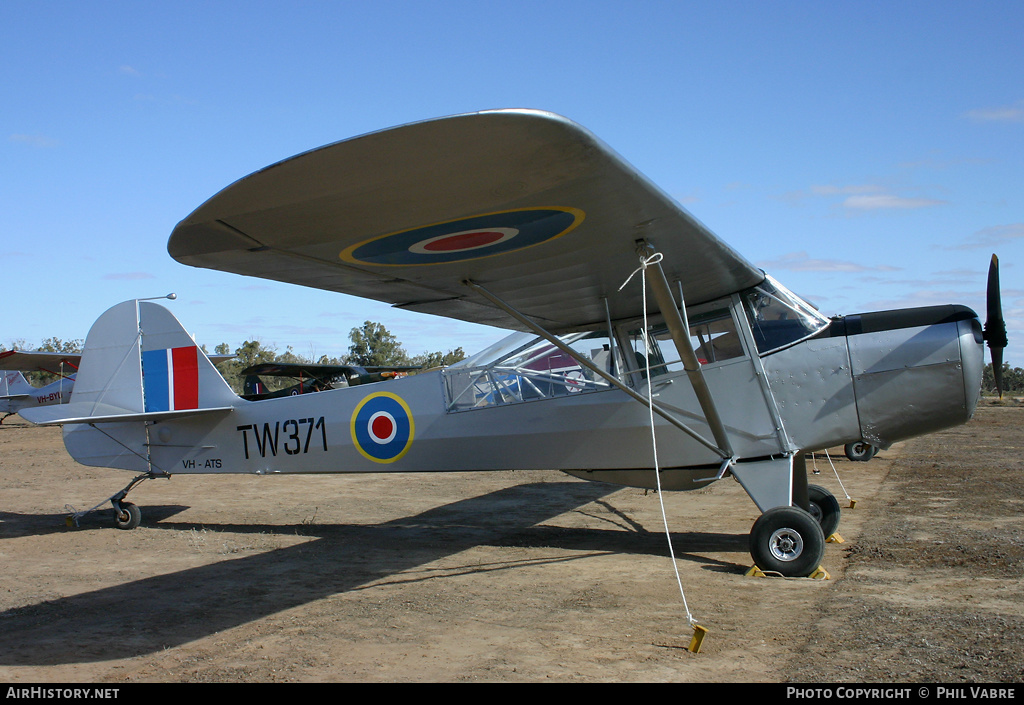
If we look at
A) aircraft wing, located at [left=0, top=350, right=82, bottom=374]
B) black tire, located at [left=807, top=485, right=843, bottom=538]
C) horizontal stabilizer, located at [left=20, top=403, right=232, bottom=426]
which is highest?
aircraft wing, located at [left=0, top=350, right=82, bottom=374]

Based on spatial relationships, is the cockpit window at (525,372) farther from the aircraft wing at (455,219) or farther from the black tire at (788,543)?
the black tire at (788,543)

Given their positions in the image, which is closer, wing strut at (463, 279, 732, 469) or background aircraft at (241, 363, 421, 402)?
wing strut at (463, 279, 732, 469)

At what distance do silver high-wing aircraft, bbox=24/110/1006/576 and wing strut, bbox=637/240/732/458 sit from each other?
0.7 inches

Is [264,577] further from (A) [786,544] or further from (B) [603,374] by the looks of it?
(A) [786,544]

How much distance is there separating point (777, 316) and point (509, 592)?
3.45 metres

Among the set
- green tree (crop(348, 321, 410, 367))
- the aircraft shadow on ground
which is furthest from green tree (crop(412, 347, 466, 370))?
the aircraft shadow on ground

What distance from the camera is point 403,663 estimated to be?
12.9ft

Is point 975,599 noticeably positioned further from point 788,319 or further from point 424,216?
point 424,216

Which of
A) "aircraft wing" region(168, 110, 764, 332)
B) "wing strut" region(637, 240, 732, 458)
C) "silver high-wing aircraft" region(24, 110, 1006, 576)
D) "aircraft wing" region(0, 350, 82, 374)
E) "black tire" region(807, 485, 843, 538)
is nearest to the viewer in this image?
"aircraft wing" region(168, 110, 764, 332)

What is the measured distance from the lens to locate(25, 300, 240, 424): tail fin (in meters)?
8.89

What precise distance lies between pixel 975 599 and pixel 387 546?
213 inches

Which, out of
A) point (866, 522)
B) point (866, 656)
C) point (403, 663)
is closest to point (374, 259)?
point (403, 663)

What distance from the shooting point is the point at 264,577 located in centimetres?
623

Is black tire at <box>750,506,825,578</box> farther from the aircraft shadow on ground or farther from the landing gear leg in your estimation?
the landing gear leg
